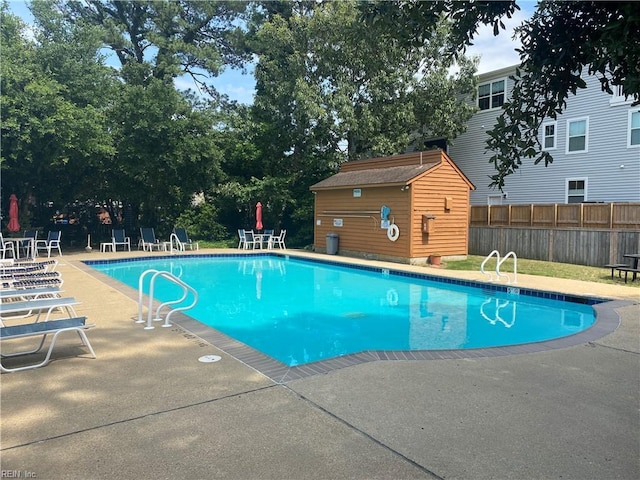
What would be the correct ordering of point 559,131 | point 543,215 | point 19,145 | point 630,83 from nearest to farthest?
point 630,83 < point 19,145 < point 543,215 < point 559,131

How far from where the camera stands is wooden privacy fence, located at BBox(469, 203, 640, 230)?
12461 mm

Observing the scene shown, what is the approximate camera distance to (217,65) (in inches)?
968

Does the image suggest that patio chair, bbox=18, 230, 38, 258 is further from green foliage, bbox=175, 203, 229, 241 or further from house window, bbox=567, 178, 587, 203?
house window, bbox=567, 178, 587, 203

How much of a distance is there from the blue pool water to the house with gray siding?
8.19 meters

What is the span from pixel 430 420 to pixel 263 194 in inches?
683

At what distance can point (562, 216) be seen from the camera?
46.0 feet

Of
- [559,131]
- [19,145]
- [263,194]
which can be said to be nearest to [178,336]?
[19,145]

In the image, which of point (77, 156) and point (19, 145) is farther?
point (77, 156)

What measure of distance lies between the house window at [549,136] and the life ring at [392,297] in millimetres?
11123

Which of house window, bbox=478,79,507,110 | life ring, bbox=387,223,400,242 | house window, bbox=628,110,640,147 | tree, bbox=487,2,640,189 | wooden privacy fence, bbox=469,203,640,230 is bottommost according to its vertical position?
life ring, bbox=387,223,400,242

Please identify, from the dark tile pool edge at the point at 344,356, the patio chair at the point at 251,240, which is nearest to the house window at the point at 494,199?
the patio chair at the point at 251,240

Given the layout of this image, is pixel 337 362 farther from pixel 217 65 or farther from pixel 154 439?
pixel 217 65

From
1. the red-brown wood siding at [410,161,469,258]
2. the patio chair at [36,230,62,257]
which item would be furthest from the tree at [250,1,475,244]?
the patio chair at [36,230,62,257]

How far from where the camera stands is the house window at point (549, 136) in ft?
57.9
